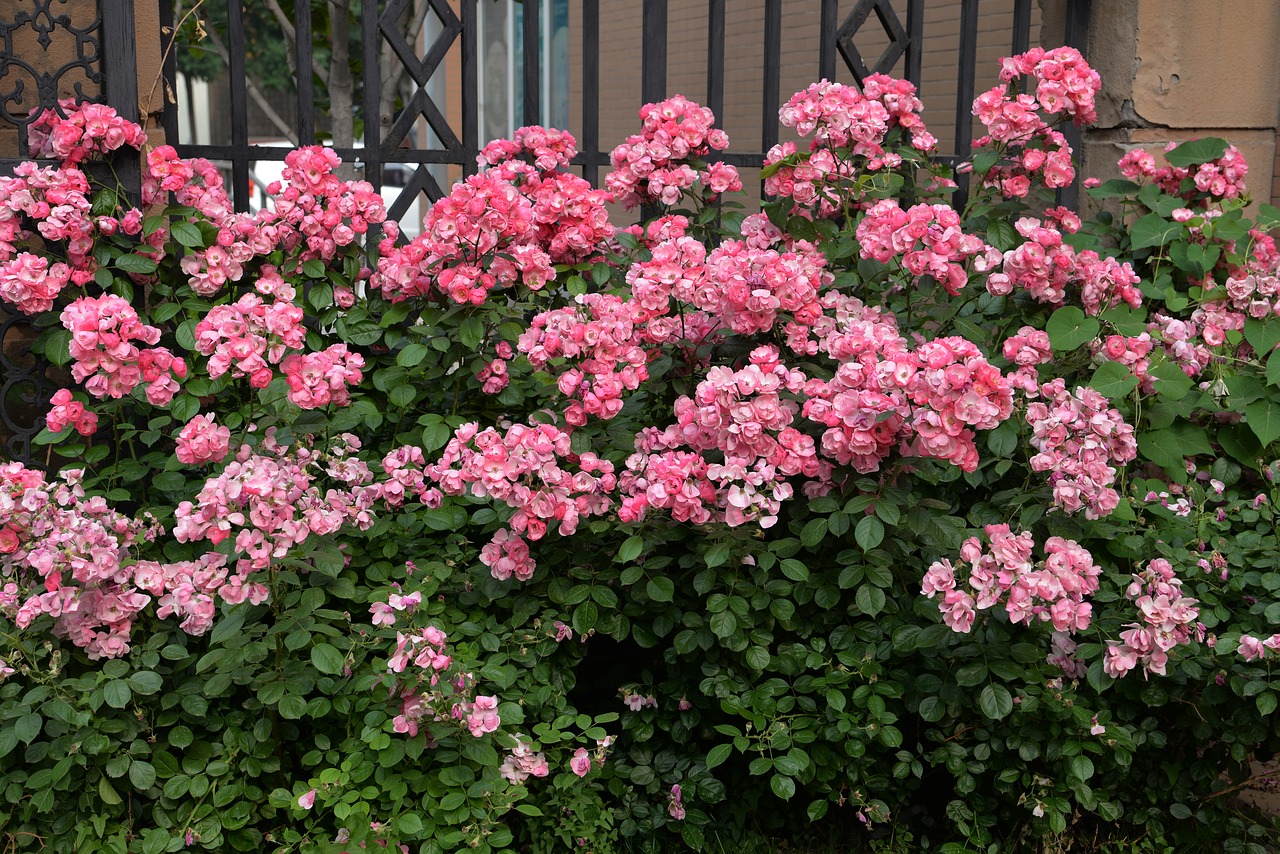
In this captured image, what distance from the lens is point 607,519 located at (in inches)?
108

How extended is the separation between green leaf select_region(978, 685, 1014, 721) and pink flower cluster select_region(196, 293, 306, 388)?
1.81m

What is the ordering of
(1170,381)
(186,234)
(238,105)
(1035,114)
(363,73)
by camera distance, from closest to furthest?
(186,234)
(1170,381)
(238,105)
(1035,114)
(363,73)

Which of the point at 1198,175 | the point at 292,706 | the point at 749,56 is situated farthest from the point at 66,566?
the point at 749,56

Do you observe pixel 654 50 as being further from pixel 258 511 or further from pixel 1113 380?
pixel 258 511

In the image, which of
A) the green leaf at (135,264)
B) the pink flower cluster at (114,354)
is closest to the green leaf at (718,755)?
the pink flower cluster at (114,354)

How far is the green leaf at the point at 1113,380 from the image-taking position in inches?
121

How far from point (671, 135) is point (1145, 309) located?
1622 millimetres

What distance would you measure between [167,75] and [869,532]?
2.57 metres

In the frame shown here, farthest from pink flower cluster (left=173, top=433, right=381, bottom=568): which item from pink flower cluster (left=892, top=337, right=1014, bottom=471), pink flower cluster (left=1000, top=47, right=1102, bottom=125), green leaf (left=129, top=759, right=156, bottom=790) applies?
pink flower cluster (left=1000, top=47, right=1102, bottom=125)

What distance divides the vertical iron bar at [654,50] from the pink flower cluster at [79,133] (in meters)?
1.67

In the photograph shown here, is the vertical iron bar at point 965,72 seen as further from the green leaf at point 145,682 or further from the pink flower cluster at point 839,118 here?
the green leaf at point 145,682

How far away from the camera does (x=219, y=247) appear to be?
124 inches

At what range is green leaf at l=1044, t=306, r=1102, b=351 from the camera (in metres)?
3.17

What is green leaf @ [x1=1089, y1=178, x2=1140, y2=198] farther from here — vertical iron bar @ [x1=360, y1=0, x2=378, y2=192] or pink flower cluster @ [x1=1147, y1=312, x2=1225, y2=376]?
vertical iron bar @ [x1=360, y1=0, x2=378, y2=192]
